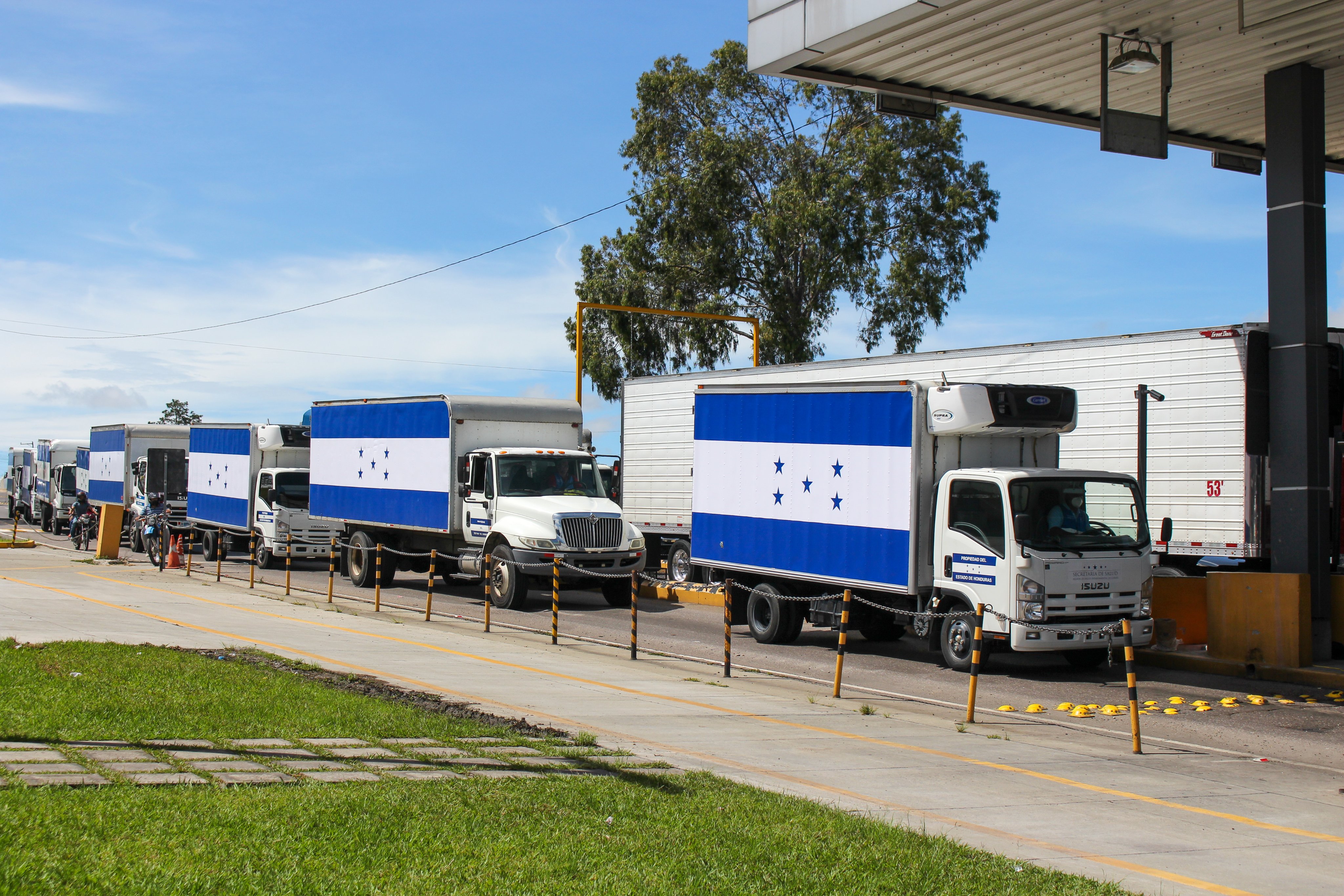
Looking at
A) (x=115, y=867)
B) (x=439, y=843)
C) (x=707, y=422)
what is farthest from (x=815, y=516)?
(x=115, y=867)

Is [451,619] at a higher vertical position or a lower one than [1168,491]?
lower

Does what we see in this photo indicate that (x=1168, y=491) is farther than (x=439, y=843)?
Yes

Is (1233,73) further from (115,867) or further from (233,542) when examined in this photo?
(233,542)

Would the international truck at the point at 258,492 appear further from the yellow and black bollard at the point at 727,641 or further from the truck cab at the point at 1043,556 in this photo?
the truck cab at the point at 1043,556

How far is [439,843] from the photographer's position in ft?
17.9

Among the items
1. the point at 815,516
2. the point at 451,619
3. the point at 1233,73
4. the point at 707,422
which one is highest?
the point at 1233,73

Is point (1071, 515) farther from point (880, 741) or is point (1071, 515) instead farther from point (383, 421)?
point (383, 421)

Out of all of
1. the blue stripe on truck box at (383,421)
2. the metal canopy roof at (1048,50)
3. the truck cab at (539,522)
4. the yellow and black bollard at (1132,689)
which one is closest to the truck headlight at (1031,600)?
the yellow and black bollard at (1132,689)

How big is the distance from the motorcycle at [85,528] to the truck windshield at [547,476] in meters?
20.0

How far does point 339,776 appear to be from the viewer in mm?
6805

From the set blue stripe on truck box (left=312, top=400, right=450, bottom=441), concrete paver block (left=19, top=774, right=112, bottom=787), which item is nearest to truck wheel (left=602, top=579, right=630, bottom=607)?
blue stripe on truck box (left=312, top=400, right=450, bottom=441)

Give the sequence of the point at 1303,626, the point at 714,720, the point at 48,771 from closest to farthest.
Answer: the point at 48,771
the point at 714,720
the point at 1303,626

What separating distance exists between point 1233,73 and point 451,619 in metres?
13.5

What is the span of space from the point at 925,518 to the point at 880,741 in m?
5.33
